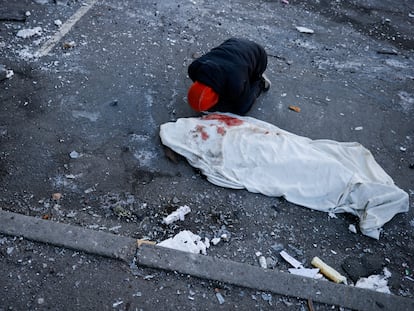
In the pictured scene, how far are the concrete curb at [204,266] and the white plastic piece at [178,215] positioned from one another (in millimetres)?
310

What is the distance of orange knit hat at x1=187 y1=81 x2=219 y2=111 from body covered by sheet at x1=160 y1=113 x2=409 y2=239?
6.5 inches

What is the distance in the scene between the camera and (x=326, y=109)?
467cm

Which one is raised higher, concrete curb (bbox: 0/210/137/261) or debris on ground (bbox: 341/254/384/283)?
concrete curb (bbox: 0/210/137/261)

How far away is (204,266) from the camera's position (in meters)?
2.88

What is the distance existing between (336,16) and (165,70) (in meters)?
3.45

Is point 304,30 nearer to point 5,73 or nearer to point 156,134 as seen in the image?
point 156,134

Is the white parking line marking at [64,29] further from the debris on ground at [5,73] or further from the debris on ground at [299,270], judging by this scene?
the debris on ground at [299,270]

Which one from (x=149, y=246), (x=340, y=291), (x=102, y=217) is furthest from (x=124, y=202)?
(x=340, y=291)

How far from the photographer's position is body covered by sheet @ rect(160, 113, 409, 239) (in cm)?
347

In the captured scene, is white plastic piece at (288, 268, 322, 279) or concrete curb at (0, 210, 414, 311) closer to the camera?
concrete curb at (0, 210, 414, 311)

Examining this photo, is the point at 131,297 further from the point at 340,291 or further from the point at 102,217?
the point at 340,291

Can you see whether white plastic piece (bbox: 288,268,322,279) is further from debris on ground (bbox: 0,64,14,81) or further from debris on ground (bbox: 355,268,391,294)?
debris on ground (bbox: 0,64,14,81)

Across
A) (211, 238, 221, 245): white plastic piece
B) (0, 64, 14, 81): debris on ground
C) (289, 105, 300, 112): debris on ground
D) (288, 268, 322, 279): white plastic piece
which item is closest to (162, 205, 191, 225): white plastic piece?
(211, 238, 221, 245): white plastic piece

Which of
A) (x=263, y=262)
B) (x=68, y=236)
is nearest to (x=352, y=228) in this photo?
(x=263, y=262)
